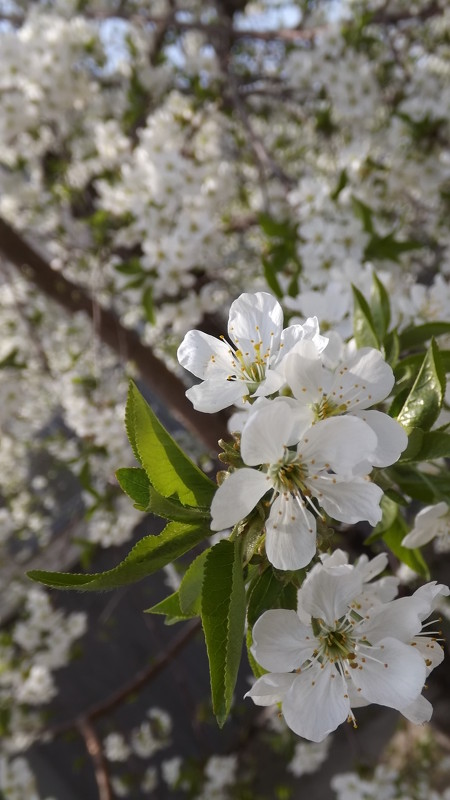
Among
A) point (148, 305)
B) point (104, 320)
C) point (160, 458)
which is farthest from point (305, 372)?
point (104, 320)

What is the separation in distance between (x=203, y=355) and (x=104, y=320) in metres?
1.58

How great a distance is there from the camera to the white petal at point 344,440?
595 millimetres

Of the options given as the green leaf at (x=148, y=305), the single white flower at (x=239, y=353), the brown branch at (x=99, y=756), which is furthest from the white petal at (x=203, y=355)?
the brown branch at (x=99, y=756)

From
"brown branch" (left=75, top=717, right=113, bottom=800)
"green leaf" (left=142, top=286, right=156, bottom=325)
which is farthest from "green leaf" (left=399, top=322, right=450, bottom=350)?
"brown branch" (left=75, top=717, right=113, bottom=800)

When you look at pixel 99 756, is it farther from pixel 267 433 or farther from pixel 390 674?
pixel 267 433

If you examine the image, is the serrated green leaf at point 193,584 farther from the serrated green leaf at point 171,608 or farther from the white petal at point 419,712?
the white petal at point 419,712

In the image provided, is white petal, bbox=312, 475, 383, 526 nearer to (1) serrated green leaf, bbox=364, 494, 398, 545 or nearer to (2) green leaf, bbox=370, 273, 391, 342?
(1) serrated green leaf, bbox=364, 494, 398, 545

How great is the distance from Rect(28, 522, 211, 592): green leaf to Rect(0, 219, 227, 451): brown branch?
1395 mm

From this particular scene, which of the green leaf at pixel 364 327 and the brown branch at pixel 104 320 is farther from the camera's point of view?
the brown branch at pixel 104 320

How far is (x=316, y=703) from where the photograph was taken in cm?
65

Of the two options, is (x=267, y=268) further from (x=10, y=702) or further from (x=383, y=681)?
(x=10, y=702)

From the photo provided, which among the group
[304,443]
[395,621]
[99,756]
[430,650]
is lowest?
[99,756]

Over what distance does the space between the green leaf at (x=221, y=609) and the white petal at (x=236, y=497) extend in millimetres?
29

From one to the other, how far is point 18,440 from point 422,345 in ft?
10.3
